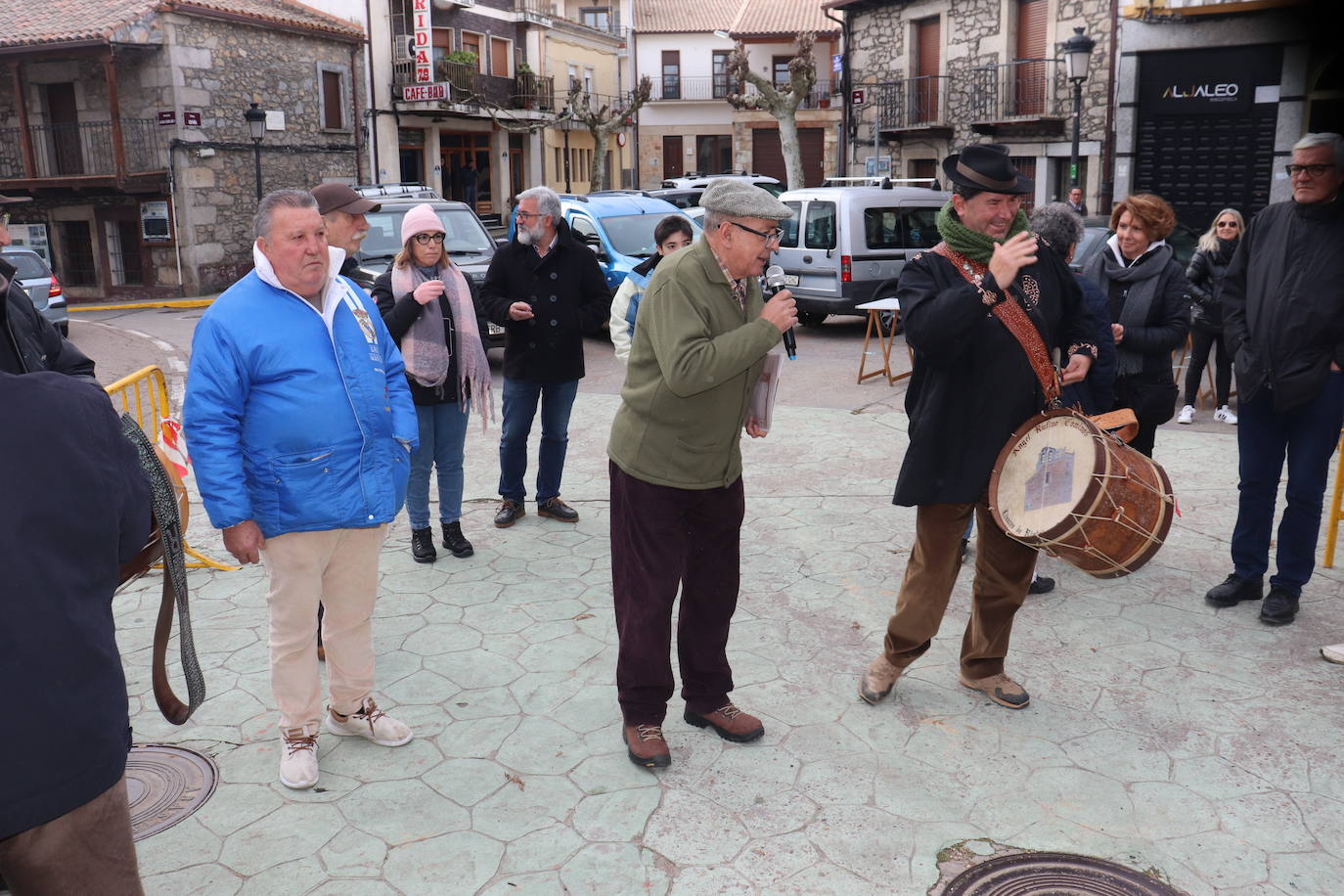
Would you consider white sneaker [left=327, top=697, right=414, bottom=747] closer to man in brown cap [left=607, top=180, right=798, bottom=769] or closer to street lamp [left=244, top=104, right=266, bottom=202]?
man in brown cap [left=607, top=180, right=798, bottom=769]

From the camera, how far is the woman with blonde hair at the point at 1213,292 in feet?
27.3

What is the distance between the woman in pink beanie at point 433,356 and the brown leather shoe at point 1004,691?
2.80m

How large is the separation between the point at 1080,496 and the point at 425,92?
29273 mm

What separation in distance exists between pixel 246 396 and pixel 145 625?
7.00 ft

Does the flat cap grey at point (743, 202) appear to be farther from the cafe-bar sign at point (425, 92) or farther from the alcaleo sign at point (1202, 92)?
the cafe-bar sign at point (425, 92)

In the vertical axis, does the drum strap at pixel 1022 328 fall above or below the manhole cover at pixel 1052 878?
above

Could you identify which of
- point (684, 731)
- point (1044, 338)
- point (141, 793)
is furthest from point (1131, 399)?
point (141, 793)

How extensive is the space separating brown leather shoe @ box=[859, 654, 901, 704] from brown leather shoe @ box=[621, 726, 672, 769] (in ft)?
2.72

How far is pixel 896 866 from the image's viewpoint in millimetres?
3096

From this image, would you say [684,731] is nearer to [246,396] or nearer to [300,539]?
[300,539]

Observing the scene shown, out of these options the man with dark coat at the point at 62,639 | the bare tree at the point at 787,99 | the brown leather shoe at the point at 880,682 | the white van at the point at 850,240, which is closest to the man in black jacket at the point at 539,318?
the brown leather shoe at the point at 880,682

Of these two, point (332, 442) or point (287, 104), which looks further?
point (287, 104)

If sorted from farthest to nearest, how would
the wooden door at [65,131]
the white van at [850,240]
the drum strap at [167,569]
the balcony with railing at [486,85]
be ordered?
the balcony with railing at [486,85], the wooden door at [65,131], the white van at [850,240], the drum strap at [167,569]

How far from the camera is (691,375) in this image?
10.7 feet
